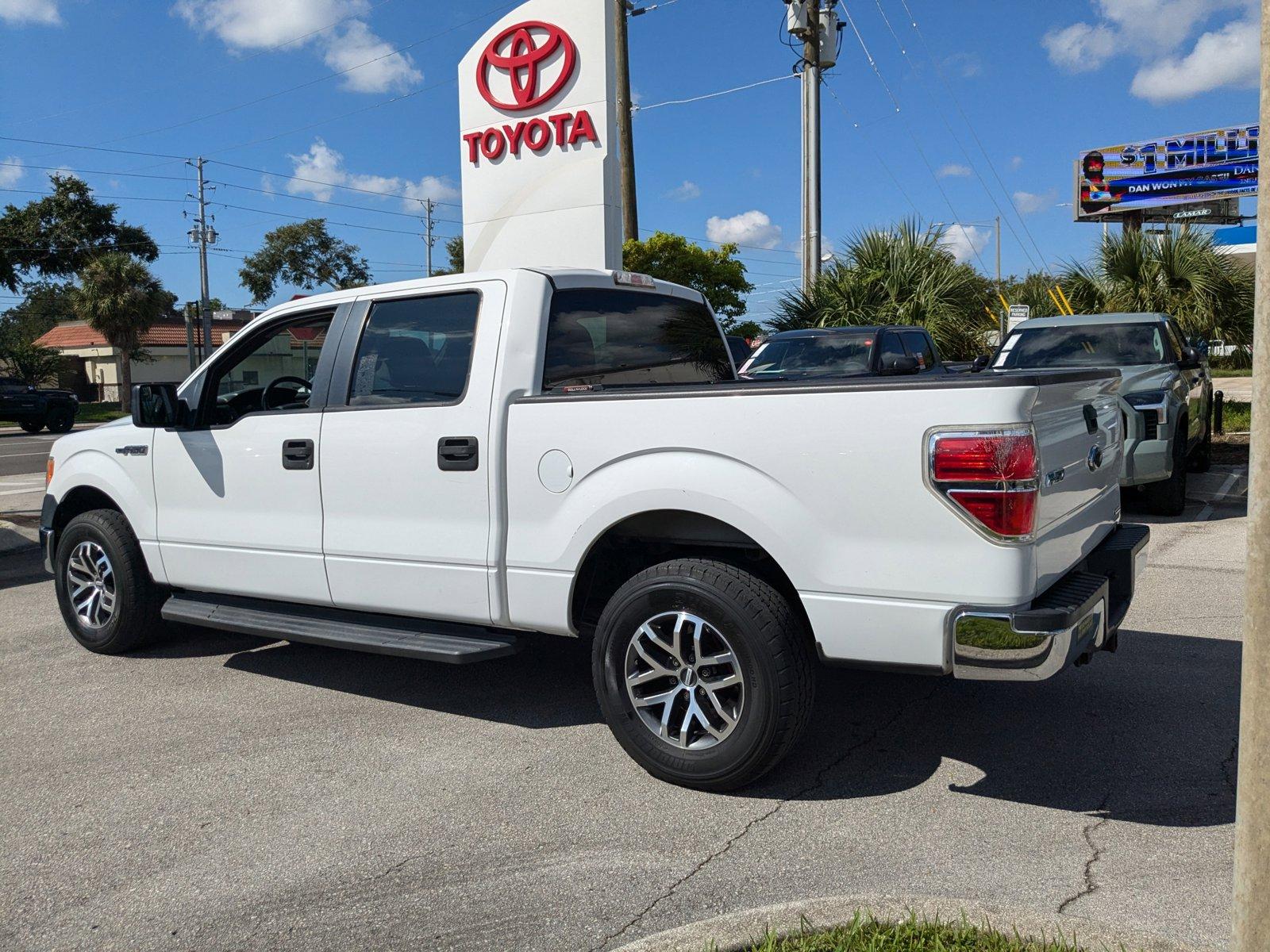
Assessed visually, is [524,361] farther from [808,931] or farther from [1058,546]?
[808,931]

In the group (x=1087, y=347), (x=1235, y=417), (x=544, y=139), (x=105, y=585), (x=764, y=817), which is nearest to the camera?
(x=764, y=817)

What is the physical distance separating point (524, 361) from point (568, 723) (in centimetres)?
160

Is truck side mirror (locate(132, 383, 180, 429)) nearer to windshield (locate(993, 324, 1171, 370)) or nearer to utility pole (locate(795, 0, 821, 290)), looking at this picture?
windshield (locate(993, 324, 1171, 370))

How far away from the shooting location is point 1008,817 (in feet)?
12.3

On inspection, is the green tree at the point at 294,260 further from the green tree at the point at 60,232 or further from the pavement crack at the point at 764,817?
the pavement crack at the point at 764,817

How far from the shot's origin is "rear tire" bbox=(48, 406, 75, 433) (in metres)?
29.3

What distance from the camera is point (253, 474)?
5.21 m

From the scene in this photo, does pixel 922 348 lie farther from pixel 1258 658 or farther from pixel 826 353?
pixel 1258 658

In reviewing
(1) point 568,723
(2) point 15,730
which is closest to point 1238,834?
(1) point 568,723

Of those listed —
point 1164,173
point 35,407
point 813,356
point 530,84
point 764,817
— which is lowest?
point 764,817

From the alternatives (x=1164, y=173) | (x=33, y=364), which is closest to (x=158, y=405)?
(x=33, y=364)

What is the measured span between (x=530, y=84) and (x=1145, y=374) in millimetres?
6780

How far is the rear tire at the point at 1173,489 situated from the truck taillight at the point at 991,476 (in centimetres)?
712

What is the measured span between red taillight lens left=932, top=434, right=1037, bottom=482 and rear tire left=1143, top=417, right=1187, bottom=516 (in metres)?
7.14
